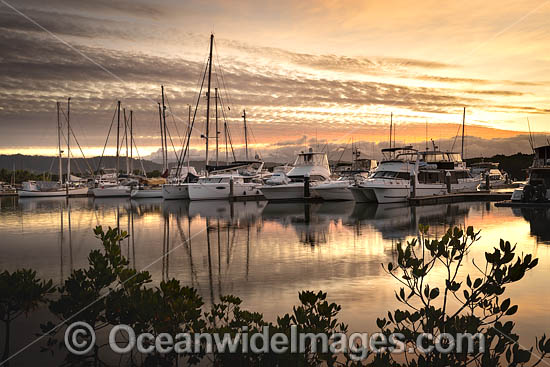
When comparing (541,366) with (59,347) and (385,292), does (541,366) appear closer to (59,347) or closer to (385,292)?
(385,292)

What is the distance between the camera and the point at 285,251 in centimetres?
1803

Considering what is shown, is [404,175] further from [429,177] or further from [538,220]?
[538,220]

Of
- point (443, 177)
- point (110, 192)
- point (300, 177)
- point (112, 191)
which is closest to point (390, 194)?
point (443, 177)

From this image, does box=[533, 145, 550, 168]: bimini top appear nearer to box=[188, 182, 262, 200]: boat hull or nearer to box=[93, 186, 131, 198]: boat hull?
box=[188, 182, 262, 200]: boat hull

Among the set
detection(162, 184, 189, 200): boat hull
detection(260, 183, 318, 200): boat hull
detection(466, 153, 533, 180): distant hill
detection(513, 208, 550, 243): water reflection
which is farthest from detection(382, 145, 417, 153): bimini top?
detection(466, 153, 533, 180): distant hill

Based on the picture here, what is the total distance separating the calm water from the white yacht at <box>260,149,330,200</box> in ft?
46.9

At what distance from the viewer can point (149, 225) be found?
94.6 feet

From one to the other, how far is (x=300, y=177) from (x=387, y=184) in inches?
444

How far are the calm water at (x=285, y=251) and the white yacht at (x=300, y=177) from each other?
1431cm

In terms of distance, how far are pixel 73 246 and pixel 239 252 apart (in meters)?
7.38

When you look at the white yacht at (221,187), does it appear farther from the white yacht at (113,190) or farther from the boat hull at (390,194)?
the white yacht at (113,190)

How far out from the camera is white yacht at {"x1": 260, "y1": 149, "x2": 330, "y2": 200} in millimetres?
48406

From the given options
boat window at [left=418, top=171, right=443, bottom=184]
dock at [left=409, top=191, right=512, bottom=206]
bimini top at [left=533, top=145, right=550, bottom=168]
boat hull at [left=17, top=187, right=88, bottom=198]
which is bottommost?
boat hull at [left=17, top=187, right=88, bottom=198]

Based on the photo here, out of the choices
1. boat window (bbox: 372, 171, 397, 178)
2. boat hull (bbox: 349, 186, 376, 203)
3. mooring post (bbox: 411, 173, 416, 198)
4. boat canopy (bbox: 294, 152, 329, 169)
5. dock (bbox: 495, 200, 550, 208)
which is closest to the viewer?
dock (bbox: 495, 200, 550, 208)
